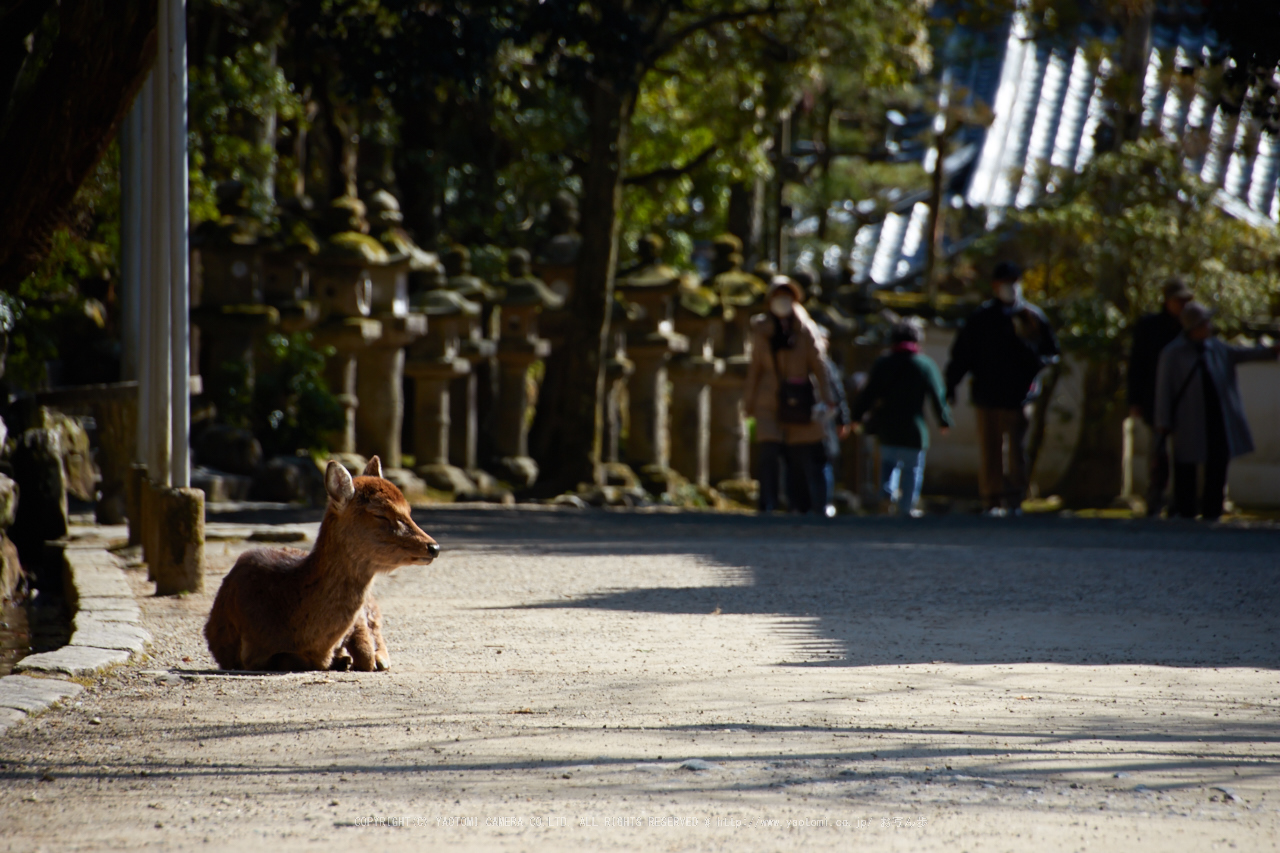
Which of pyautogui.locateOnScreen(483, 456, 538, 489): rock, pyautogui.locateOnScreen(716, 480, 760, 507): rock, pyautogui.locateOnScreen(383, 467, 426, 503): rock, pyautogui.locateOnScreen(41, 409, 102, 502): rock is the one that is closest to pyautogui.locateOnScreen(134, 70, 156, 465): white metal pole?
pyautogui.locateOnScreen(41, 409, 102, 502): rock

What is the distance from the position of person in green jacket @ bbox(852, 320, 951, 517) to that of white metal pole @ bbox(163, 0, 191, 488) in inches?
270

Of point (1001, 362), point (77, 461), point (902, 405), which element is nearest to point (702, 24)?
point (902, 405)

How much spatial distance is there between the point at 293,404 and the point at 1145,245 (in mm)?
12701

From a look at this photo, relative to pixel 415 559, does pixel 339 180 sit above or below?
above

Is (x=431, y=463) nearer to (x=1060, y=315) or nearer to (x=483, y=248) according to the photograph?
(x=483, y=248)

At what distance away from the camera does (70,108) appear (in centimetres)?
705

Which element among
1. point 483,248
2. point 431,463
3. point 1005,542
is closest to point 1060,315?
point 483,248

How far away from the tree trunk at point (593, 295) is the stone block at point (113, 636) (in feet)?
35.1

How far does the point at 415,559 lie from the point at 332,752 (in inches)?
55.0

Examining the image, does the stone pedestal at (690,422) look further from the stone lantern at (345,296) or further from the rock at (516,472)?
the stone lantern at (345,296)

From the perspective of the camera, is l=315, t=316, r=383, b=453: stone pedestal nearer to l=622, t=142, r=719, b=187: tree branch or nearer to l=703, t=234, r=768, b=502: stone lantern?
l=622, t=142, r=719, b=187: tree branch

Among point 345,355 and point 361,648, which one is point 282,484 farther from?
point 361,648

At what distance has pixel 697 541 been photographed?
11148 millimetres

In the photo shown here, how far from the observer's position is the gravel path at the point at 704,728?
3.58 m
